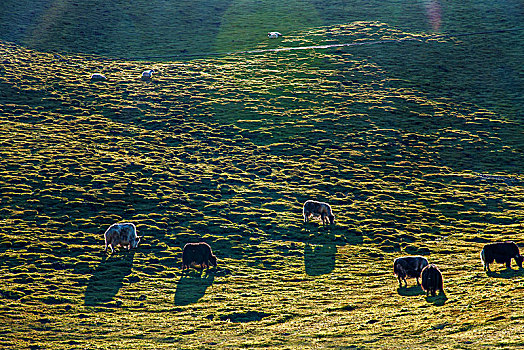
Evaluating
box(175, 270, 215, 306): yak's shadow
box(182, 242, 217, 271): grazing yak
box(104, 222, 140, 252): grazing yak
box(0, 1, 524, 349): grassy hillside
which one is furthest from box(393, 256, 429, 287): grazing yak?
box(104, 222, 140, 252): grazing yak

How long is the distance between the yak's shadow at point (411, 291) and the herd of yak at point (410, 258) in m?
0.29

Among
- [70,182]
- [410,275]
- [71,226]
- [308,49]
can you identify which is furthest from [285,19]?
[410,275]

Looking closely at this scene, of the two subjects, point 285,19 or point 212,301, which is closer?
point 212,301

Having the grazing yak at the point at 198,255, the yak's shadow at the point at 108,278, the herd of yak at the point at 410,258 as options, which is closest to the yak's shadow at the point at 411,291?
the herd of yak at the point at 410,258

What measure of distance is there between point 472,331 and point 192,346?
9.69 m

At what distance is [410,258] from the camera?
2133 cm

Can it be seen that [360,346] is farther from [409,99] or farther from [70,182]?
[409,99]

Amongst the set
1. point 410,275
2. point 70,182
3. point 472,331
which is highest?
point 472,331

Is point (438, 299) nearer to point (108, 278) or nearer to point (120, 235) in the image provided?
point (108, 278)

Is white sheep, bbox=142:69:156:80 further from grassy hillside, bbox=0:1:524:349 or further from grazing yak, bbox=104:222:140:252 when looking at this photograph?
grazing yak, bbox=104:222:140:252

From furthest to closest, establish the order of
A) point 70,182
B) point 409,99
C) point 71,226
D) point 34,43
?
point 34,43
point 409,99
point 70,182
point 71,226

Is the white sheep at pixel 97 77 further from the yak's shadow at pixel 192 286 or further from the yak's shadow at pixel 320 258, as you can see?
the yak's shadow at pixel 192 286

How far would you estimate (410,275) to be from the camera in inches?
845

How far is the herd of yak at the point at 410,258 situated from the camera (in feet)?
65.8
